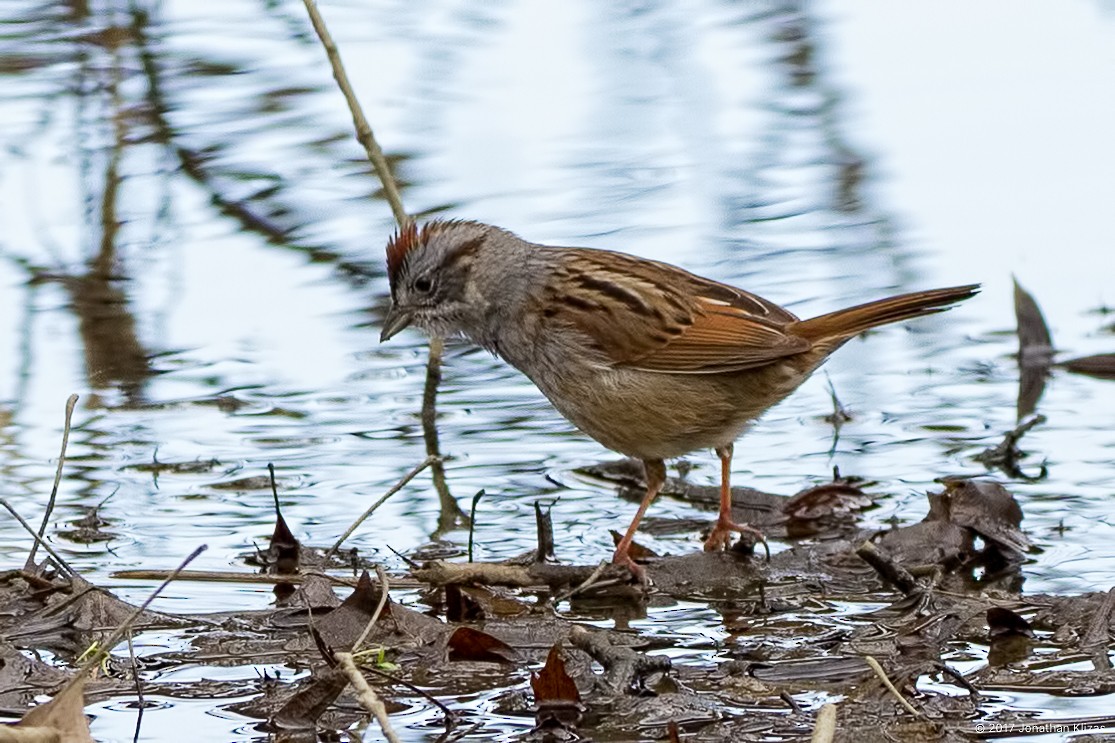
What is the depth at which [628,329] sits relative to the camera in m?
5.72

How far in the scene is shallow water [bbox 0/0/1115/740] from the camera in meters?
5.73

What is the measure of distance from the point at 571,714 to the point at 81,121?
6.46 metres

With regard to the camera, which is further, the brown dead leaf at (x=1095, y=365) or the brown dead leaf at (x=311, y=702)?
the brown dead leaf at (x=1095, y=365)

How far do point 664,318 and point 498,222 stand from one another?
2552 mm

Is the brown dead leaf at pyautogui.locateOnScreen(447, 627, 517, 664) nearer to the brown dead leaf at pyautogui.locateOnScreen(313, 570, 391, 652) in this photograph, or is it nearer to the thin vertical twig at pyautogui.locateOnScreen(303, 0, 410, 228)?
the brown dead leaf at pyautogui.locateOnScreen(313, 570, 391, 652)

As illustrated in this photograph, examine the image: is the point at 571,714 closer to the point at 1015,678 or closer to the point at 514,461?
the point at 1015,678

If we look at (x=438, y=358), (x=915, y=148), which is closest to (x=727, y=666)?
(x=438, y=358)

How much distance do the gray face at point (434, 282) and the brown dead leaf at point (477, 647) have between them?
6.30 ft

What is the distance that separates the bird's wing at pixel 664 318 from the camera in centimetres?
559

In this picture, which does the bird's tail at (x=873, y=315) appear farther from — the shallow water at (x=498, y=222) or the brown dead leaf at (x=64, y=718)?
the brown dead leaf at (x=64, y=718)

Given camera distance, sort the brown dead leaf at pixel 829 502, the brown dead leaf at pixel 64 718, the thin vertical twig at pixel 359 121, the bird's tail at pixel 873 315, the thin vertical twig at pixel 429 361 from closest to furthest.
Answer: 1. the brown dead leaf at pixel 64 718
2. the bird's tail at pixel 873 315
3. the brown dead leaf at pixel 829 502
4. the thin vertical twig at pixel 429 361
5. the thin vertical twig at pixel 359 121


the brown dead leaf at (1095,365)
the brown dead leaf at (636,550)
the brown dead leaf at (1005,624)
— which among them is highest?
the brown dead leaf at (1005,624)

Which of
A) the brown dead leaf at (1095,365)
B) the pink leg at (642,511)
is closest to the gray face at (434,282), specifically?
the pink leg at (642,511)

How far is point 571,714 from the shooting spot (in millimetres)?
3814
